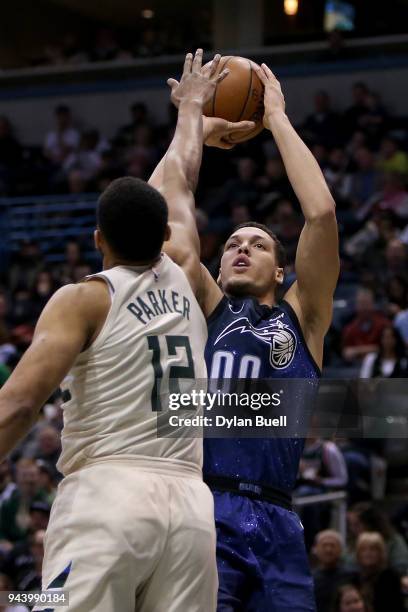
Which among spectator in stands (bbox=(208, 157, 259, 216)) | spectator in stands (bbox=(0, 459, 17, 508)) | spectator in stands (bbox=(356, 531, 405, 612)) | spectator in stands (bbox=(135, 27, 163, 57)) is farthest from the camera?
spectator in stands (bbox=(135, 27, 163, 57))

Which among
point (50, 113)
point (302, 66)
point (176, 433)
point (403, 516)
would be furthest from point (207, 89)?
point (50, 113)

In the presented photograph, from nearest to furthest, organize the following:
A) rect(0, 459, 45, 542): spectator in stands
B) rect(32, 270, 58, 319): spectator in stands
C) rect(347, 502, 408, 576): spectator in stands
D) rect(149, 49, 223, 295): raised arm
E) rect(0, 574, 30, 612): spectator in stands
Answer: rect(149, 49, 223, 295): raised arm < rect(0, 574, 30, 612): spectator in stands < rect(347, 502, 408, 576): spectator in stands < rect(0, 459, 45, 542): spectator in stands < rect(32, 270, 58, 319): spectator in stands

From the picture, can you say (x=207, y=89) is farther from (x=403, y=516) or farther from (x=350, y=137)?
(x=350, y=137)

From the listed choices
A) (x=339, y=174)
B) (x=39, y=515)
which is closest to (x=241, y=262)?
(x=39, y=515)

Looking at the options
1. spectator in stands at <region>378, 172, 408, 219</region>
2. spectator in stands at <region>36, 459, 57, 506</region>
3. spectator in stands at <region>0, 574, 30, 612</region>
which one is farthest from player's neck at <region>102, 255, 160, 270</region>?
spectator in stands at <region>378, 172, 408, 219</region>

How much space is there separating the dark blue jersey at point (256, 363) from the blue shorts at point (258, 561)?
0.45ft

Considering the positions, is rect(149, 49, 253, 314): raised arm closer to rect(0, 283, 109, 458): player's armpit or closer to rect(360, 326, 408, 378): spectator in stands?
rect(0, 283, 109, 458): player's armpit

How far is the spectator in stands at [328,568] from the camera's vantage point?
24.5ft

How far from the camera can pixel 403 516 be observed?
27.4 feet

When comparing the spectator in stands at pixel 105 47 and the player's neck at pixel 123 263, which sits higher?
the spectator in stands at pixel 105 47

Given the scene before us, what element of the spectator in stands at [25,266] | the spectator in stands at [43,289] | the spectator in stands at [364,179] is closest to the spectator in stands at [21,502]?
the spectator in stands at [43,289]

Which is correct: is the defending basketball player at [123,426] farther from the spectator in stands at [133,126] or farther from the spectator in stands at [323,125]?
the spectator in stands at [133,126]

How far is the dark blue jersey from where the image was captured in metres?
4.41

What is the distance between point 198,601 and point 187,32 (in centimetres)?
1568
